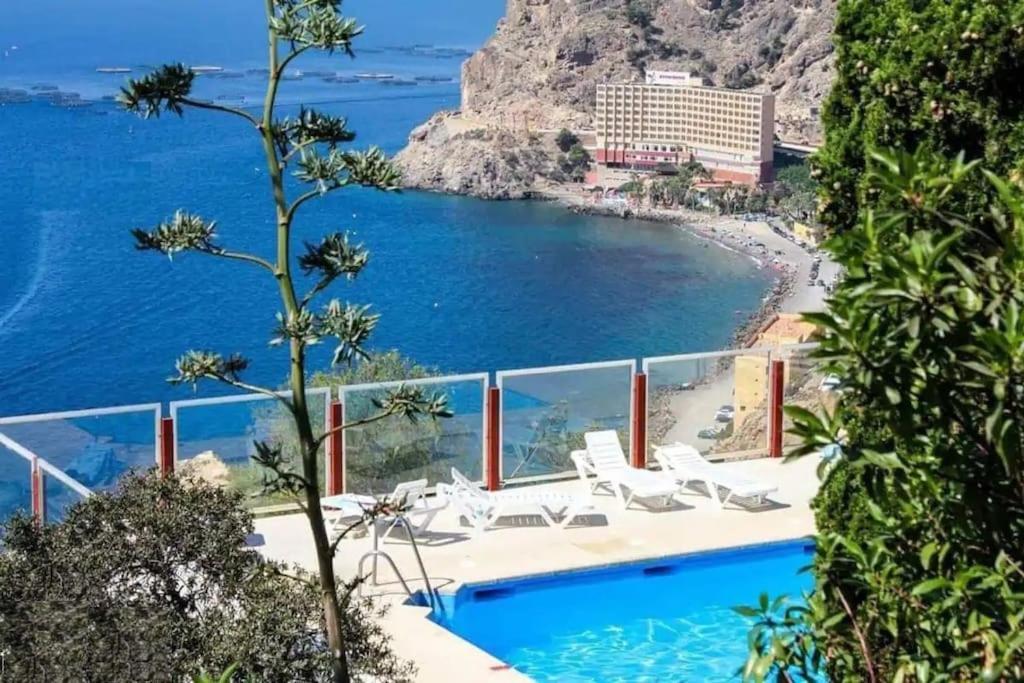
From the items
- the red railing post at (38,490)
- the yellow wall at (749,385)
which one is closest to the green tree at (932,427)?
the red railing post at (38,490)

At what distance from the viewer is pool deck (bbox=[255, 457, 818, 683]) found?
346 inches

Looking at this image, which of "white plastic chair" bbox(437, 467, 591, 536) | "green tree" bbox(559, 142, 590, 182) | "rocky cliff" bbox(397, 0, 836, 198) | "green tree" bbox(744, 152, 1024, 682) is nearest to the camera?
"green tree" bbox(744, 152, 1024, 682)

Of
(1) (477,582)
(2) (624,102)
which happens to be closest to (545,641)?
(1) (477,582)

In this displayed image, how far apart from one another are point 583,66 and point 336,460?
12384 centimetres

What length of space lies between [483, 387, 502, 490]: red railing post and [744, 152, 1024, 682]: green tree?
647 centimetres

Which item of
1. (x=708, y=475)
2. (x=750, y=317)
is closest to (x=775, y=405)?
(x=708, y=475)

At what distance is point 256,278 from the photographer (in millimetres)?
74812

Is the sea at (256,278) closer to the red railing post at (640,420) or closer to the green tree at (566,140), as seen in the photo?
the green tree at (566,140)

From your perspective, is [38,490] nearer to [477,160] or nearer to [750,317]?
[750,317]

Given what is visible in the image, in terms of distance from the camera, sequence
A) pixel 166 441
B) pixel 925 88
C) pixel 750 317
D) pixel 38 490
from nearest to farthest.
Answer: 1. pixel 925 88
2. pixel 38 490
3. pixel 166 441
4. pixel 750 317

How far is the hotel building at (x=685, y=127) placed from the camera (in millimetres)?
111500

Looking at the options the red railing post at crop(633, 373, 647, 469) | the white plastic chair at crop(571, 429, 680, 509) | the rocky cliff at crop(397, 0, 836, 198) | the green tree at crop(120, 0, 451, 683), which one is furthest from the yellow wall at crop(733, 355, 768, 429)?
the rocky cliff at crop(397, 0, 836, 198)

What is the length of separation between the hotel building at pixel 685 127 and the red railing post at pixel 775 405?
330 ft

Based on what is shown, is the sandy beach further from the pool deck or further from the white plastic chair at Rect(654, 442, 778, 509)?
the pool deck
